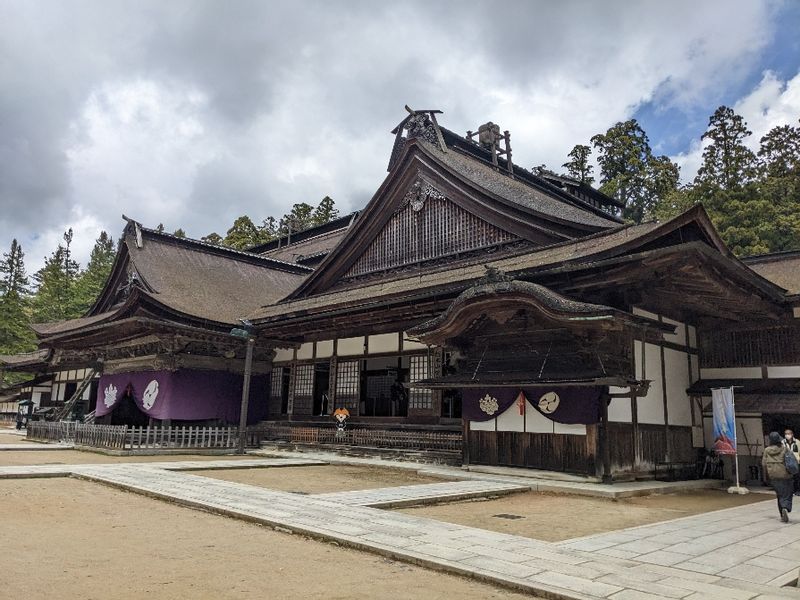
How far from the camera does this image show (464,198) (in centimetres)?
1744

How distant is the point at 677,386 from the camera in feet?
47.1

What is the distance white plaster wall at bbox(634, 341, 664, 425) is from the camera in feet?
42.7

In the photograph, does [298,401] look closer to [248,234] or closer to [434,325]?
[434,325]

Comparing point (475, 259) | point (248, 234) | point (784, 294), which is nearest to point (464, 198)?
point (475, 259)

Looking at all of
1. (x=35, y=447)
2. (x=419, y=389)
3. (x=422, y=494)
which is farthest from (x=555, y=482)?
(x=35, y=447)

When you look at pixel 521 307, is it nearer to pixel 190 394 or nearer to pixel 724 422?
pixel 724 422

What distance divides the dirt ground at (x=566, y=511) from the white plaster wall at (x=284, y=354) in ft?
39.4

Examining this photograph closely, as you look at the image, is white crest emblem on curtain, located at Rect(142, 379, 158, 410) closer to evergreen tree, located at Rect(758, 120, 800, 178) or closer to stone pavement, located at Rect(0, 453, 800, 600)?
stone pavement, located at Rect(0, 453, 800, 600)

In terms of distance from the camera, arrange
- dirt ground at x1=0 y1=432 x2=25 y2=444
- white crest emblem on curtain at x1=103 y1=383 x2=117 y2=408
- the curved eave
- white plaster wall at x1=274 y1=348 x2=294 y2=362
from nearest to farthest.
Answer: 1. the curved eave
2. dirt ground at x1=0 y1=432 x2=25 y2=444
3. white plaster wall at x1=274 y1=348 x2=294 y2=362
4. white crest emblem on curtain at x1=103 y1=383 x2=117 y2=408

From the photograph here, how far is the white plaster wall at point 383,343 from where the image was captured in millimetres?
17844

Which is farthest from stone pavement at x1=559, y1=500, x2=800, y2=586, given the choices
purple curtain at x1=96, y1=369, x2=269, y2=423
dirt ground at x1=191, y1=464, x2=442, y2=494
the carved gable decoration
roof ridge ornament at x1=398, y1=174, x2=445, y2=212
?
purple curtain at x1=96, y1=369, x2=269, y2=423

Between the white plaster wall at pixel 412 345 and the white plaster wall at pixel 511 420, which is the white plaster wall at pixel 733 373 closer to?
the white plaster wall at pixel 511 420

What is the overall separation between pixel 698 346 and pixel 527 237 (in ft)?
17.4

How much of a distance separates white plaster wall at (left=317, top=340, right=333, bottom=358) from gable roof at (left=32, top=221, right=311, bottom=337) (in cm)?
325
